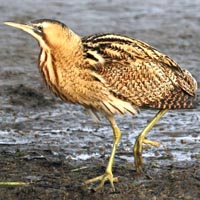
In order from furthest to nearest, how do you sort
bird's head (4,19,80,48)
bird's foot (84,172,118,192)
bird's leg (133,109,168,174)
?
bird's leg (133,109,168,174)
bird's foot (84,172,118,192)
bird's head (4,19,80,48)

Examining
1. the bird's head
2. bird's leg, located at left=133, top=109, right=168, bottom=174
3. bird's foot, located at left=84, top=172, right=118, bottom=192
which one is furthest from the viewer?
bird's leg, located at left=133, top=109, right=168, bottom=174

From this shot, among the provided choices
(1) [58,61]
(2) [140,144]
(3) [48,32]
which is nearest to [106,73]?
(1) [58,61]

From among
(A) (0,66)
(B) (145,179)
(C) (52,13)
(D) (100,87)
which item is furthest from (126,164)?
(C) (52,13)

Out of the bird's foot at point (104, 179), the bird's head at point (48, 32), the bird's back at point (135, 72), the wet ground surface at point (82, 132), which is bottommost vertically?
the wet ground surface at point (82, 132)

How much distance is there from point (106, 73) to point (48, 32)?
60 centimetres

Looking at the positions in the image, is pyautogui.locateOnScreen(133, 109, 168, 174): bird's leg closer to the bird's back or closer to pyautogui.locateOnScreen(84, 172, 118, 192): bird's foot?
the bird's back

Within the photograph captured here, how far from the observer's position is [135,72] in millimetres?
8203

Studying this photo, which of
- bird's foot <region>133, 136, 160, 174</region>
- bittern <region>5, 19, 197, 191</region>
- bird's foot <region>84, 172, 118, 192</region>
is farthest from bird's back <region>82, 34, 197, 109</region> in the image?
bird's foot <region>84, 172, 118, 192</region>

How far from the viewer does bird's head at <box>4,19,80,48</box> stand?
25.9 feet

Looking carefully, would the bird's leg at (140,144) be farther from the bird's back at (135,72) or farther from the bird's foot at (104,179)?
the bird's foot at (104,179)

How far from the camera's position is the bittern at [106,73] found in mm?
7945

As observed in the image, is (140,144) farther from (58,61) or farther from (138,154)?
(58,61)

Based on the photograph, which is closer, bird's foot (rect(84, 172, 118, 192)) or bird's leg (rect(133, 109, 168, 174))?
bird's foot (rect(84, 172, 118, 192))

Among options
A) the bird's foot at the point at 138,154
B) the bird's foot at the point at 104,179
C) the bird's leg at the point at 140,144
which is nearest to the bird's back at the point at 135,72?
the bird's leg at the point at 140,144
